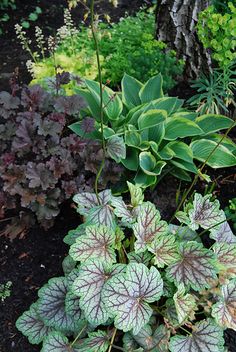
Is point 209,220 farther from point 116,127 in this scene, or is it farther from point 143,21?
point 143,21

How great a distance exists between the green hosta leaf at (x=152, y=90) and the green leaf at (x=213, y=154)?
0.44m

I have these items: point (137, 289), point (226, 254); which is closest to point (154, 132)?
point (226, 254)

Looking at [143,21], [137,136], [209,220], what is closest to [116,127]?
[137,136]

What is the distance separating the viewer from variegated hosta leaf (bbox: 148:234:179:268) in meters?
2.13

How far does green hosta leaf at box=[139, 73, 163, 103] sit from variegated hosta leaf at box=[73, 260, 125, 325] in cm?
152

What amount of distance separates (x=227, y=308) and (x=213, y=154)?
126 cm

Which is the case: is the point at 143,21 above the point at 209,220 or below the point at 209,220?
above

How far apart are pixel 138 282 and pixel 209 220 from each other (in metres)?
0.51

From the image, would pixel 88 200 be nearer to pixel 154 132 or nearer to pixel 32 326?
pixel 32 326

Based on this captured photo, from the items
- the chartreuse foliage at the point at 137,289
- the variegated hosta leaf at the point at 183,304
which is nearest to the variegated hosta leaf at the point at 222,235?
the chartreuse foliage at the point at 137,289

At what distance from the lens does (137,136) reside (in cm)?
298

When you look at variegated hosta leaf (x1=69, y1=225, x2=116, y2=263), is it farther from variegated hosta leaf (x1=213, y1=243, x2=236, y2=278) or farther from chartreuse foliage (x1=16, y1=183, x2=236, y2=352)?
variegated hosta leaf (x1=213, y1=243, x2=236, y2=278)

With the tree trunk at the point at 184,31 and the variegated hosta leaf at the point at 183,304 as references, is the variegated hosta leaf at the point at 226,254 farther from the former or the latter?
the tree trunk at the point at 184,31

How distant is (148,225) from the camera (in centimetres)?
221
